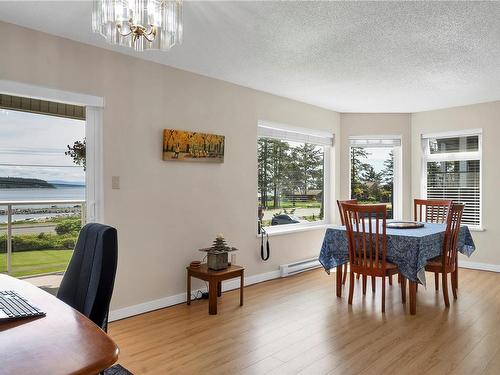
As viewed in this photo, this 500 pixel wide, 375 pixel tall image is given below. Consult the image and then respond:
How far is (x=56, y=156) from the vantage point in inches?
154

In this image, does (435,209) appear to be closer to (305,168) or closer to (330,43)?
(305,168)

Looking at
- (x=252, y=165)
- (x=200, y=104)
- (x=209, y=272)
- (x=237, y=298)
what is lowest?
(x=237, y=298)

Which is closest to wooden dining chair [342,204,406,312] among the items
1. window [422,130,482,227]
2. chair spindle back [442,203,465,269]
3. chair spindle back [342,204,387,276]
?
chair spindle back [342,204,387,276]

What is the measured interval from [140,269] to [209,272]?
629 mm

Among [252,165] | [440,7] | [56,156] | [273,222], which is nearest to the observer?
[440,7]

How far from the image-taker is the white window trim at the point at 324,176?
4812 mm

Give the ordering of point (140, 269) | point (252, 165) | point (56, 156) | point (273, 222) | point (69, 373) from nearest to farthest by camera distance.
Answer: point (69, 373) → point (140, 269) → point (56, 156) → point (252, 165) → point (273, 222)

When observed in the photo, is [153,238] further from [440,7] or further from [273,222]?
[440,7]

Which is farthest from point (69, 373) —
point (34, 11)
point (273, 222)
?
point (273, 222)

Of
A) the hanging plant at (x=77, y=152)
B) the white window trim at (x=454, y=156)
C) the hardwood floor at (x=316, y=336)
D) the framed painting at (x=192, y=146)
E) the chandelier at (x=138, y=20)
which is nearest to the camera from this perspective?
the chandelier at (x=138, y=20)

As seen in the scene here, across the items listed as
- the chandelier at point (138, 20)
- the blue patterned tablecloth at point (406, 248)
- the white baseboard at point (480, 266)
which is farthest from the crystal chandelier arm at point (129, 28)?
the white baseboard at point (480, 266)

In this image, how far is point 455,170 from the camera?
564cm

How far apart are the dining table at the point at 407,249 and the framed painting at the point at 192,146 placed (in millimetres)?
1455

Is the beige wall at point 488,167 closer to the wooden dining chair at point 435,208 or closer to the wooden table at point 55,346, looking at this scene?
the wooden dining chair at point 435,208
